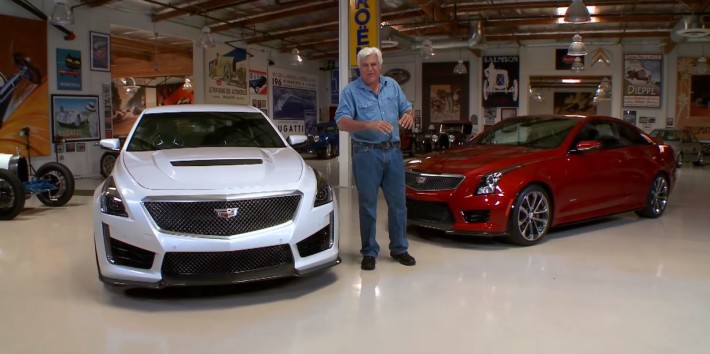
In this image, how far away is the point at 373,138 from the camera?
381 centimetres

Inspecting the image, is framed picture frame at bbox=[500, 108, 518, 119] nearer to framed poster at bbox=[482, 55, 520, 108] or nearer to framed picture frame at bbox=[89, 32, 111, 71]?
framed poster at bbox=[482, 55, 520, 108]

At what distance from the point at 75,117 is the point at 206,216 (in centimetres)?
981

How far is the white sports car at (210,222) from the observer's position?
2.99 meters

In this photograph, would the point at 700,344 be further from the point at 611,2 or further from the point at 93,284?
the point at 611,2

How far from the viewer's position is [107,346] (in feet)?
8.61

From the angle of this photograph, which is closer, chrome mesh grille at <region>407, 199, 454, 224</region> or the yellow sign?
chrome mesh grille at <region>407, 199, 454, 224</region>

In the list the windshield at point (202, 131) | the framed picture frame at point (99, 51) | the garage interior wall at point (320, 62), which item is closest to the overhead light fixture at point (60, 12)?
the garage interior wall at point (320, 62)

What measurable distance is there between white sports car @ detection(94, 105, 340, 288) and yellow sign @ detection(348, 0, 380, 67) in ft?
18.3

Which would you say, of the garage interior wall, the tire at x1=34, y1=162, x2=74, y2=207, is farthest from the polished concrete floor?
the garage interior wall

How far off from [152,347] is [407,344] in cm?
121

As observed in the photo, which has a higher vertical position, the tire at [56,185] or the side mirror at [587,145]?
the side mirror at [587,145]

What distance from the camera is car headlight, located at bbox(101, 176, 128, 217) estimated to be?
306cm

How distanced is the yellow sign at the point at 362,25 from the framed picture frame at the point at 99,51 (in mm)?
6205

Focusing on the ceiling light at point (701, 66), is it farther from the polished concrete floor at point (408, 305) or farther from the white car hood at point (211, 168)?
the white car hood at point (211, 168)
